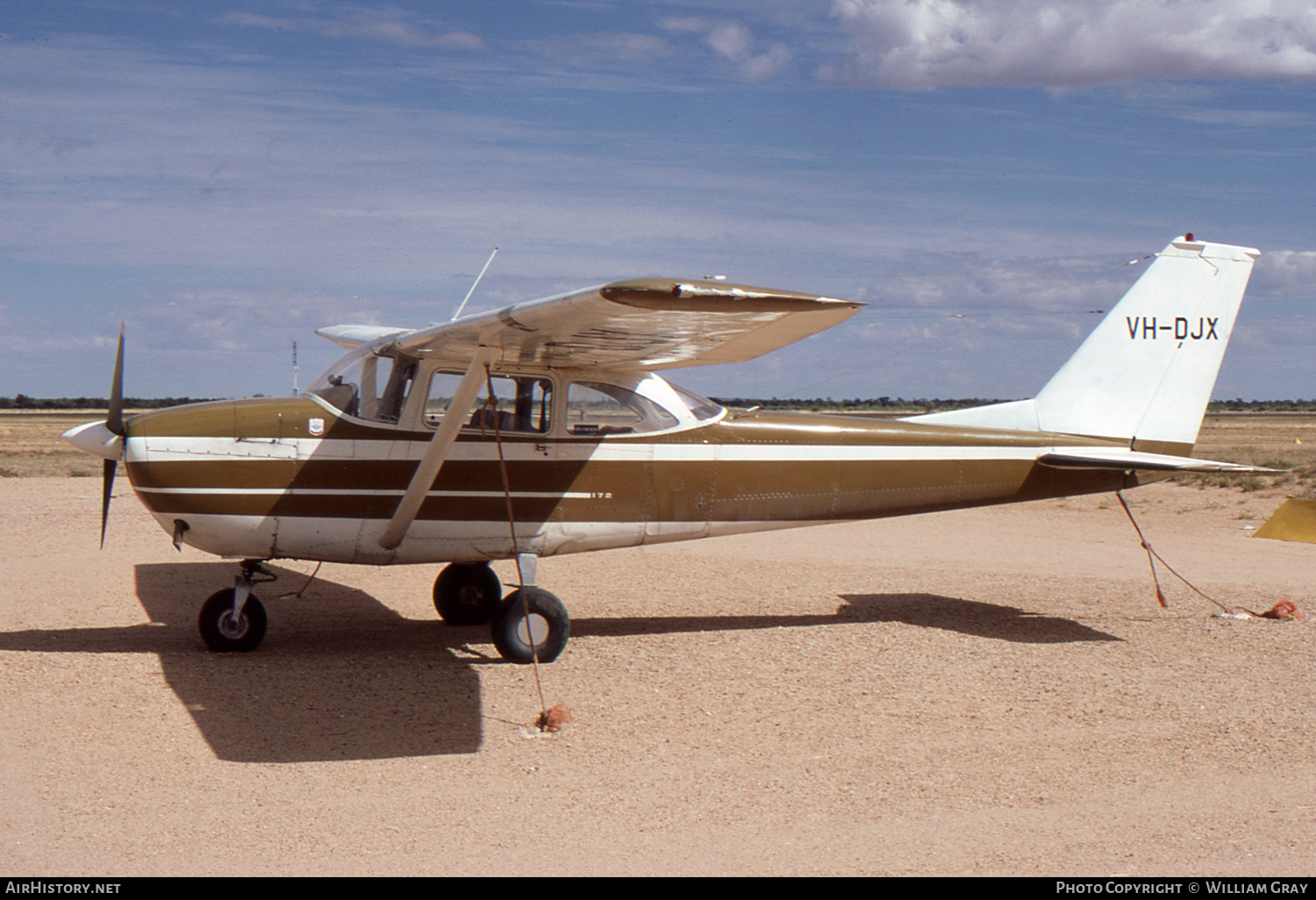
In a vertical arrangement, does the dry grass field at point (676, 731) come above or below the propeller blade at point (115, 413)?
below

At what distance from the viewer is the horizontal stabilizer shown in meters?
9.38

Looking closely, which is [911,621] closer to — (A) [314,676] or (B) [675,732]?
(B) [675,732]

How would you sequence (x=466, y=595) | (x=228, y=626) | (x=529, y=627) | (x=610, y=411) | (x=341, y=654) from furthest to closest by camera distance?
1. (x=466, y=595)
2. (x=610, y=411)
3. (x=341, y=654)
4. (x=228, y=626)
5. (x=529, y=627)

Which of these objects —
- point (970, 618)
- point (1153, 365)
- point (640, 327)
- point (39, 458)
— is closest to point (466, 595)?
point (640, 327)

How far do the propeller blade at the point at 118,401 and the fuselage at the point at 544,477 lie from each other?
26 centimetres

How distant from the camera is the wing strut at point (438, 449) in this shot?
7.59 meters

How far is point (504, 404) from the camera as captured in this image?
8.62 metres

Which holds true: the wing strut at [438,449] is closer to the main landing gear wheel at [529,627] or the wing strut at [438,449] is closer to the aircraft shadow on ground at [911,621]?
the main landing gear wheel at [529,627]

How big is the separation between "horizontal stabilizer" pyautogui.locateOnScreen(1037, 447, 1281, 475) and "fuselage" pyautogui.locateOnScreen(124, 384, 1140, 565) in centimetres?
→ 14

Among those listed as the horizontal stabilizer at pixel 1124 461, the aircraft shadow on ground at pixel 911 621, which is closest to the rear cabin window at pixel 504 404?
the aircraft shadow on ground at pixel 911 621

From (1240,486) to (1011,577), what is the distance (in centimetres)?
1598

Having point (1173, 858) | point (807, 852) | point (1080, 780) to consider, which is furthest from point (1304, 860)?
point (807, 852)

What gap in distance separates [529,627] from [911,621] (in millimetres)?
3793

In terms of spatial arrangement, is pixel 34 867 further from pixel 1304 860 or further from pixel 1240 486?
pixel 1240 486
